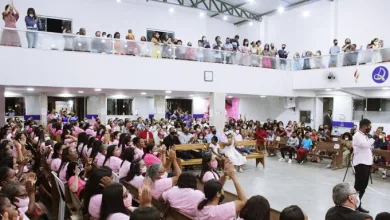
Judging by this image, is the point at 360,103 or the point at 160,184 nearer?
the point at 160,184

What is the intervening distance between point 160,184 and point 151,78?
27.5ft

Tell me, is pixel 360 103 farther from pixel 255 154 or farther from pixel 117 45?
pixel 117 45

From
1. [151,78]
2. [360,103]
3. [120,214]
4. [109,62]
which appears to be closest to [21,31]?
[109,62]

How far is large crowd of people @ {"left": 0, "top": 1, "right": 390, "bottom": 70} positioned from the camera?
10234 mm

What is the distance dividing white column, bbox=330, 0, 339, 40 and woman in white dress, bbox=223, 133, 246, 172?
420 inches

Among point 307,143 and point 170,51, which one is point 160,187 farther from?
point 170,51

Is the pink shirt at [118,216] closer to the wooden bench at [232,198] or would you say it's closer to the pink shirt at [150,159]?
the wooden bench at [232,198]

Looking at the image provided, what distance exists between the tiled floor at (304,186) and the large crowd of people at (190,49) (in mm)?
5125

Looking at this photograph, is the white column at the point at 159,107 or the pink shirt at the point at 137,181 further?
the white column at the point at 159,107

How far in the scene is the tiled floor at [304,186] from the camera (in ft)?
21.1

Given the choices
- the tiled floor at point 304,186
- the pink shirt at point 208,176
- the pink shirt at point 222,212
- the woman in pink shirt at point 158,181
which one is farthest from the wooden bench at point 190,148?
the pink shirt at point 222,212

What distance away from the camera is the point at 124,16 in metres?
18.0

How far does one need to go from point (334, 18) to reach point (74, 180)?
1662 cm

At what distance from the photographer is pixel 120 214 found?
289 centimetres
